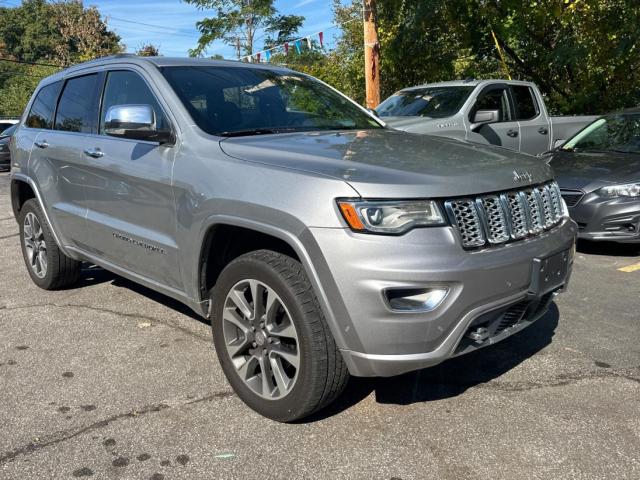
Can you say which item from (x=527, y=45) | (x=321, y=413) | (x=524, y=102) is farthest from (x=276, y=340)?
(x=527, y=45)

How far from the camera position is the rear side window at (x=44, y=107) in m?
4.98

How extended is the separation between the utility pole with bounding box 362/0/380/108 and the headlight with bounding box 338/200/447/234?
961 centimetres

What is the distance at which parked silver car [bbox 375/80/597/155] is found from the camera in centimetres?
813

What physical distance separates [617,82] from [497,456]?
11866 mm

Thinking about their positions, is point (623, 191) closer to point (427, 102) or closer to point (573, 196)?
point (573, 196)

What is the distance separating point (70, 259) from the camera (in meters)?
5.07

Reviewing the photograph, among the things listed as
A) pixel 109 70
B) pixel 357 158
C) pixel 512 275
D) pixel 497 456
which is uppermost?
pixel 109 70

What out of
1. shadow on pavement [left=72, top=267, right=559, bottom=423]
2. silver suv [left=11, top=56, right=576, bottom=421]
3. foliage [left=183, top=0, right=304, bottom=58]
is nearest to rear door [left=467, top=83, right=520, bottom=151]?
silver suv [left=11, top=56, right=576, bottom=421]

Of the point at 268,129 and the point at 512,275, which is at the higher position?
the point at 268,129

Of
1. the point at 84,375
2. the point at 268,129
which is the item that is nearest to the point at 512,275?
the point at 268,129

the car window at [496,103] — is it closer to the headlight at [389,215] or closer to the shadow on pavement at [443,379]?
the shadow on pavement at [443,379]

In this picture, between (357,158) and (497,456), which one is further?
(357,158)

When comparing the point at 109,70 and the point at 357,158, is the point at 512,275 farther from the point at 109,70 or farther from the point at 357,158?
the point at 109,70

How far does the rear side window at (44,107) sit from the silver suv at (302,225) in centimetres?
80
